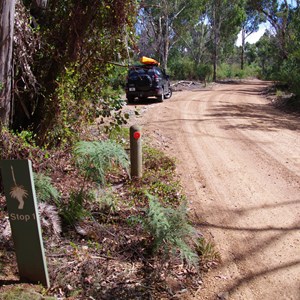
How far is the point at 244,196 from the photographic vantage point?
5539 mm

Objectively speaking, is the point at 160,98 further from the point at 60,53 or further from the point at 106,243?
the point at 106,243

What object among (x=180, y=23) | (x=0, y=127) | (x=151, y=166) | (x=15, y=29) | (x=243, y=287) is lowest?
(x=243, y=287)

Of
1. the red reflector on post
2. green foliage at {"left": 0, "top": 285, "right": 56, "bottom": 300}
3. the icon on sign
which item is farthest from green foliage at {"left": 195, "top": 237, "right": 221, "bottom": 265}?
the red reflector on post

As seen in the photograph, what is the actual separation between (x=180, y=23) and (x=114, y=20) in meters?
Result: 39.6

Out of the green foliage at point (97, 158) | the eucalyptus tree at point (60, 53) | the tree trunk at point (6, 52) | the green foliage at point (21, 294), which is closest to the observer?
the green foliage at point (21, 294)

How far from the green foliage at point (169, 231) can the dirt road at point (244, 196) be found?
43 cm

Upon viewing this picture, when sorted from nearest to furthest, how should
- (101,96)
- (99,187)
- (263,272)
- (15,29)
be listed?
(263,272) < (99,187) < (15,29) < (101,96)

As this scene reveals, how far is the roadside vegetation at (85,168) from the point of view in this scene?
349cm

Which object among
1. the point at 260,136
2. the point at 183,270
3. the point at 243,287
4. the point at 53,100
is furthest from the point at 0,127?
the point at 260,136

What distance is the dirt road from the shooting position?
350 cm

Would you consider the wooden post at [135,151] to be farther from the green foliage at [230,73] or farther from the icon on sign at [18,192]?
the green foliage at [230,73]

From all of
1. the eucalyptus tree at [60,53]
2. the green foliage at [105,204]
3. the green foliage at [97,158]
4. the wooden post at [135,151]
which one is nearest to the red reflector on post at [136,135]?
the wooden post at [135,151]

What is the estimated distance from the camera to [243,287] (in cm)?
338

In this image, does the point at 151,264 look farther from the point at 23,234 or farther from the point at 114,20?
the point at 114,20
